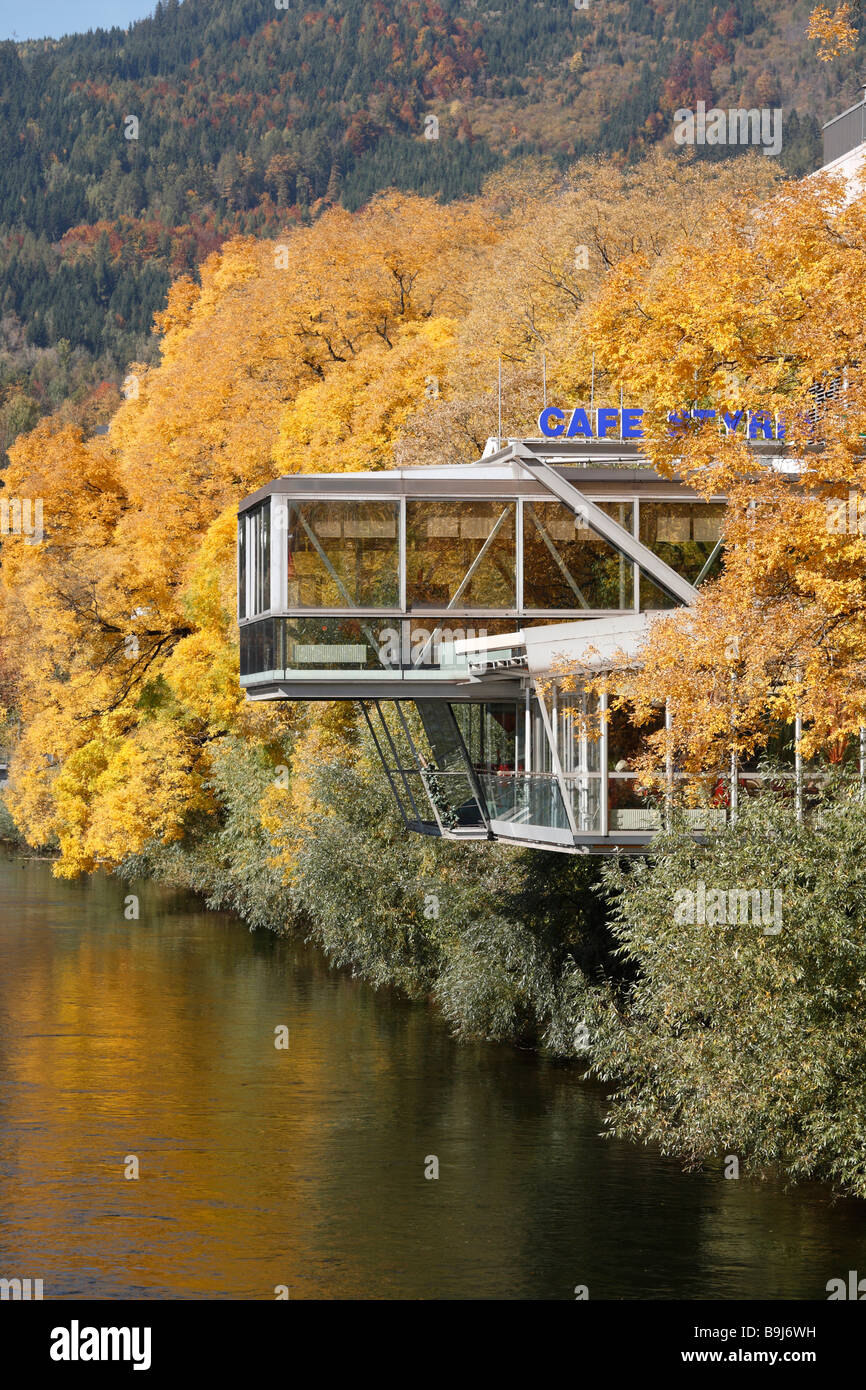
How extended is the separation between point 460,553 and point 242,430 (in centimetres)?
1890

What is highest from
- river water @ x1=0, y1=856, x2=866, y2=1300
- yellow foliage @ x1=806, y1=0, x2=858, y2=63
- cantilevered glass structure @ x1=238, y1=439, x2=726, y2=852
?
yellow foliage @ x1=806, y1=0, x2=858, y2=63

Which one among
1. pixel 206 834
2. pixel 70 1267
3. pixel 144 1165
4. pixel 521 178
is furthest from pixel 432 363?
pixel 70 1267

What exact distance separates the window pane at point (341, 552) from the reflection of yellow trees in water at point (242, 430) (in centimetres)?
203

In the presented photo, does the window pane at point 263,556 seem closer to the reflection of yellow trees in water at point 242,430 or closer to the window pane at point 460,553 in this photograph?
the window pane at point 460,553

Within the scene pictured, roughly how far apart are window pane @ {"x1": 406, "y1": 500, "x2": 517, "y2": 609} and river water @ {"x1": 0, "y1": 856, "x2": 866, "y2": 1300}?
821 cm

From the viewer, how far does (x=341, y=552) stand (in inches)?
1298

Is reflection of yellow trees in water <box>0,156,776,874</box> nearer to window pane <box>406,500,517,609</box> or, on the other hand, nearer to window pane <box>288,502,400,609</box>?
window pane <box>406,500,517,609</box>

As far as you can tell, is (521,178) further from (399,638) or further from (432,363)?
(399,638)

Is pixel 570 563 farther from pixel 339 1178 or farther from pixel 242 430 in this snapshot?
pixel 242 430

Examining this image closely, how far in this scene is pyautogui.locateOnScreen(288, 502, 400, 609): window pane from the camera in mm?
32906

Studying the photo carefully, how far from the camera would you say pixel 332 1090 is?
3094 cm

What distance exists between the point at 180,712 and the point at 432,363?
1581cm

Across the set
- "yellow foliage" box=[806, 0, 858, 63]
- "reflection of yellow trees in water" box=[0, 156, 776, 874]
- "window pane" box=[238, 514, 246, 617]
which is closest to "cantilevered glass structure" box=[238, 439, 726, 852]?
"reflection of yellow trees in water" box=[0, 156, 776, 874]

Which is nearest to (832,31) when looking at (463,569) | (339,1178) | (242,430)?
(463,569)
